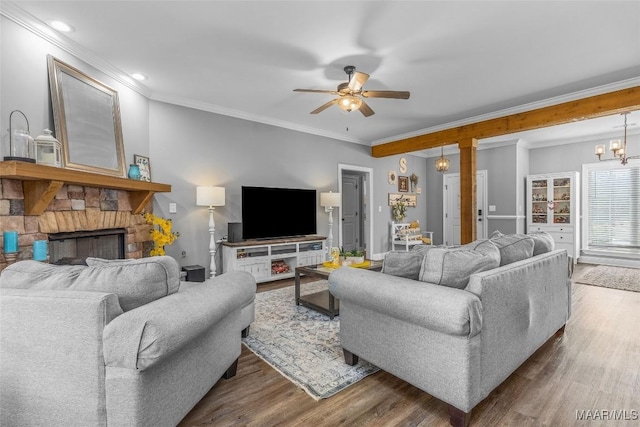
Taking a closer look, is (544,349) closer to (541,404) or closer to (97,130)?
(541,404)

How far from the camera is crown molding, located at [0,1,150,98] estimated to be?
7.75 ft

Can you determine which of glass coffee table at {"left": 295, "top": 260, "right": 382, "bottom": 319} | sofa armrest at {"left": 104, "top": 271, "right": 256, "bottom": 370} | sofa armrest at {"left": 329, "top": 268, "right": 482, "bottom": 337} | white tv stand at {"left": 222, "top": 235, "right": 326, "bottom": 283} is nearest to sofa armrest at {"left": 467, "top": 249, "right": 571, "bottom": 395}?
sofa armrest at {"left": 329, "top": 268, "right": 482, "bottom": 337}

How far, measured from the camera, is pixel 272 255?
4.78 m

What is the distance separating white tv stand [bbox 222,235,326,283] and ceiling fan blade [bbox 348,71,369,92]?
101 inches

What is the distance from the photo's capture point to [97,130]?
3139 mm

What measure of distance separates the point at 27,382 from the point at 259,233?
356cm

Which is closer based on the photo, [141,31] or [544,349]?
[544,349]

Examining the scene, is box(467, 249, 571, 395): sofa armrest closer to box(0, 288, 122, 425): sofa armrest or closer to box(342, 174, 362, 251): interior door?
box(0, 288, 122, 425): sofa armrest

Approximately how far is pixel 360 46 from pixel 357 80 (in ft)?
1.01

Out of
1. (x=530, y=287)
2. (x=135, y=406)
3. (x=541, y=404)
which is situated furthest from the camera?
(x=530, y=287)

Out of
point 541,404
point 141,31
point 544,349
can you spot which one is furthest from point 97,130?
point 544,349

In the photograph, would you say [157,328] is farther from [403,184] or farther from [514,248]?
[403,184]

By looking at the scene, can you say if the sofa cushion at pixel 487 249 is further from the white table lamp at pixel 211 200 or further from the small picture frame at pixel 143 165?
the small picture frame at pixel 143 165

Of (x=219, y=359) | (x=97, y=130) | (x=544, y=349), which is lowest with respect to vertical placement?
(x=544, y=349)
